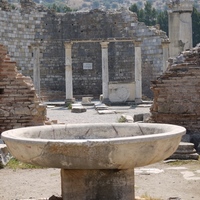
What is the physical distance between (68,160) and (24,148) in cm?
54

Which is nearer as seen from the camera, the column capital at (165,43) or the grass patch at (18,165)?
the grass patch at (18,165)

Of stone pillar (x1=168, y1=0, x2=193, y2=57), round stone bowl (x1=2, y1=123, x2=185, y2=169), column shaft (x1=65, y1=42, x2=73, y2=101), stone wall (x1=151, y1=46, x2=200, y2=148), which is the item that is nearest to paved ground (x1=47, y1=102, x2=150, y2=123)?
column shaft (x1=65, y1=42, x2=73, y2=101)

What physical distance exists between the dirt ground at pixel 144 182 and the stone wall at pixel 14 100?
7.98 feet

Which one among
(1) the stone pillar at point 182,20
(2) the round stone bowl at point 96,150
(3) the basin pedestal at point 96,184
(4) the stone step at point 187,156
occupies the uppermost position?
(1) the stone pillar at point 182,20

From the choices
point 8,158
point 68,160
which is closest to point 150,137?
point 68,160

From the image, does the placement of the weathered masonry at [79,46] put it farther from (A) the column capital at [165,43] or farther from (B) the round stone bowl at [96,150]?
(B) the round stone bowl at [96,150]

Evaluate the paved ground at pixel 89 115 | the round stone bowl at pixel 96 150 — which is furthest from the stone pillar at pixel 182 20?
the round stone bowl at pixel 96 150

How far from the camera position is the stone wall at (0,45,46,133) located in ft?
37.3

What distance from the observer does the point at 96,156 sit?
498 centimetres

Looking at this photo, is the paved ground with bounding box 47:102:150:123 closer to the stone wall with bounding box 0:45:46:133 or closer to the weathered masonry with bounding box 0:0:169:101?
the weathered masonry with bounding box 0:0:169:101

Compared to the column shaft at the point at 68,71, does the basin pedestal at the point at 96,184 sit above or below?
below

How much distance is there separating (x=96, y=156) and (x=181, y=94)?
6.55 meters

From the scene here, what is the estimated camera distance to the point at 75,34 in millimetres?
31141

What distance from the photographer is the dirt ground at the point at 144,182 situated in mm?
7130
